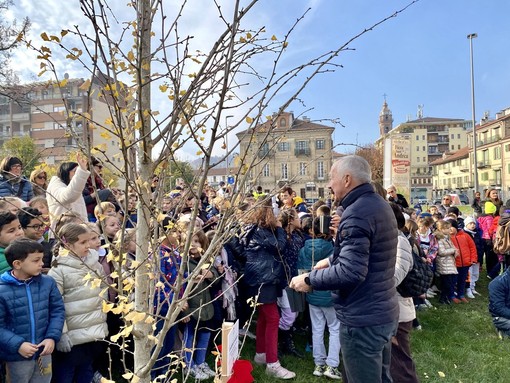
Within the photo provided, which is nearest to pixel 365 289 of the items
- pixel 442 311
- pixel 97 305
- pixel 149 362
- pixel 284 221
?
pixel 149 362

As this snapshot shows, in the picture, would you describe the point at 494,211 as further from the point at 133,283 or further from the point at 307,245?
the point at 133,283

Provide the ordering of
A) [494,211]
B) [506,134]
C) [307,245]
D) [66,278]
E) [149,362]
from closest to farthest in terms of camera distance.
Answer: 1. [149,362]
2. [66,278]
3. [307,245]
4. [494,211]
5. [506,134]

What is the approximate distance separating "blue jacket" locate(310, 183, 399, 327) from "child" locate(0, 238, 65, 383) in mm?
2039

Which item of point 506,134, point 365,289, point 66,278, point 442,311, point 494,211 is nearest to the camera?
point 365,289

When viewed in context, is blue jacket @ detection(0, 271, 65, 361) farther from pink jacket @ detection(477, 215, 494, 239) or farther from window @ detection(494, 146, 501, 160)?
window @ detection(494, 146, 501, 160)

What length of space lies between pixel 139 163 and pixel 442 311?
691 centimetres

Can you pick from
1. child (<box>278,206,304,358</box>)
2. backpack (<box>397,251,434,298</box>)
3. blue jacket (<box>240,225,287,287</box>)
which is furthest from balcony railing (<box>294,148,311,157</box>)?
backpack (<box>397,251,434,298</box>)

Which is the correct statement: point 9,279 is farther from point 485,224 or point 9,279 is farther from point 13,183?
point 485,224

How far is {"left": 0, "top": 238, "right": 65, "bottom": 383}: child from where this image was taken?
2.61 meters

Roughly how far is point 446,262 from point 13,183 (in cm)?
735

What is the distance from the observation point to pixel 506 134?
56.3 m

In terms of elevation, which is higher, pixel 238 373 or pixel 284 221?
pixel 284 221

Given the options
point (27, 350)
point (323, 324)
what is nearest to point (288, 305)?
point (323, 324)

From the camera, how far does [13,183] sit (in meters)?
4.61
